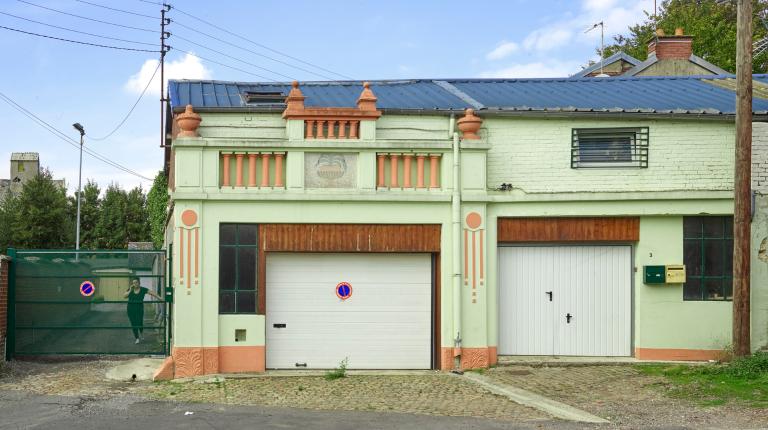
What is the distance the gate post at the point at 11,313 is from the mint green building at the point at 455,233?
10.5 feet

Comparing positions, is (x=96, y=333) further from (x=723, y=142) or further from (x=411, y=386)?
(x=723, y=142)

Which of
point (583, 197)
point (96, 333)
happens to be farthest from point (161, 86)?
point (583, 197)

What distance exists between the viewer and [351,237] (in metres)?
14.9

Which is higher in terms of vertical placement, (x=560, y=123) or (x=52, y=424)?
(x=560, y=123)

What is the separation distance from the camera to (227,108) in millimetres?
14734

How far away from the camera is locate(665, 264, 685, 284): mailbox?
1494 cm

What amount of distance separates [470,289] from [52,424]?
280 inches

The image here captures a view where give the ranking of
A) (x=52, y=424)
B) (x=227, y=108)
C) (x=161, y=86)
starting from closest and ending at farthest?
(x=52, y=424) → (x=227, y=108) → (x=161, y=86)

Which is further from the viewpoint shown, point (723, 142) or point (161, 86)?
point (161, 86)

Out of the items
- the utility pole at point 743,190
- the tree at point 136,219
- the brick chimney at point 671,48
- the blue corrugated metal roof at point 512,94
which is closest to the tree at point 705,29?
the brick chimney at point 671,48

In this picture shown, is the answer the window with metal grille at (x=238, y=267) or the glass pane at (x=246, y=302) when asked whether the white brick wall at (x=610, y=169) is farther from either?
the glass pane at (x=246, y=302)

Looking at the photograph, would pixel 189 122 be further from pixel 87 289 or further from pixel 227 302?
pixel 87 289

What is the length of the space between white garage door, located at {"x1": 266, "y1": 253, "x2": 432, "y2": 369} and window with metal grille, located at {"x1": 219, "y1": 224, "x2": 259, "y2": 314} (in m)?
0.36

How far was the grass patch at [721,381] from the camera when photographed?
11719 mm
